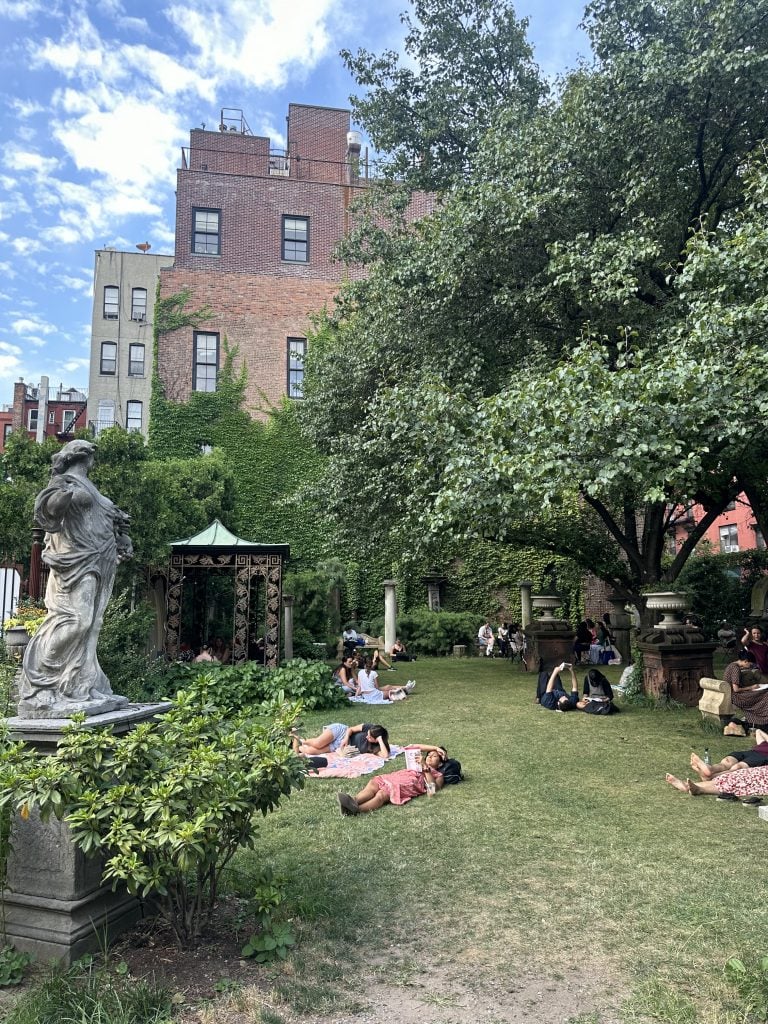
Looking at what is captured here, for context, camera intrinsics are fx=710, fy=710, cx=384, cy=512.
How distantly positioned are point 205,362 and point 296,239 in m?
6.79

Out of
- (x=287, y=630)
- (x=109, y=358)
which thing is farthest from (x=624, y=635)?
(x=109, y=358)

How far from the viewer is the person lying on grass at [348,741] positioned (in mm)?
9227

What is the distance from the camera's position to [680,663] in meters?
12.6

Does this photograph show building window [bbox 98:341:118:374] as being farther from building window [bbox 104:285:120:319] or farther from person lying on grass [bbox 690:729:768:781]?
person lying on grass [bbox 690:729:768:781]

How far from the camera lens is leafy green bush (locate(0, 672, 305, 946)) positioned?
A: 3.57 m

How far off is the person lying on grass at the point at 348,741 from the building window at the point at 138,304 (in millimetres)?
34590

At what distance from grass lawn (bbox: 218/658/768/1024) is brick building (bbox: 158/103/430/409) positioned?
75.6 feet

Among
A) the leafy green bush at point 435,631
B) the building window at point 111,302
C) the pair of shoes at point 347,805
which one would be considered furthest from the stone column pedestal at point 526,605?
Result: the building window at point 111,302

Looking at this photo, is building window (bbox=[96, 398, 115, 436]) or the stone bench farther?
building window (bbox=[96, 398, 115, 436])

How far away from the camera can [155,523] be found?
46.6 ft

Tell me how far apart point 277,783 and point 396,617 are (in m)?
21.0

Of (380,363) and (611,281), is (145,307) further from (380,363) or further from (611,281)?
(611,281)

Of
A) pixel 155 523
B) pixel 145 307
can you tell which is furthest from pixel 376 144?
pixel 145 307

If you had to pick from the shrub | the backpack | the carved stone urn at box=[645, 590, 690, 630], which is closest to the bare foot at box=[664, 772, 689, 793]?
the backpack
